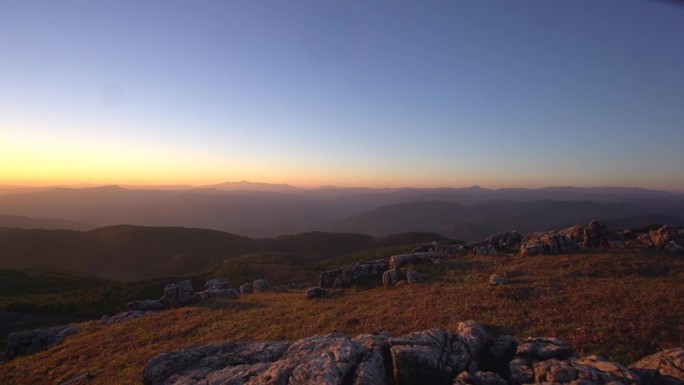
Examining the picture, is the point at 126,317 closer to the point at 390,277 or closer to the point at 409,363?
the point at 390,277

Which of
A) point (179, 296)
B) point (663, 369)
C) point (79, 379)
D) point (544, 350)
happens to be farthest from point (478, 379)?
point (179, 296)

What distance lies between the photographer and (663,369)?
9.96 m

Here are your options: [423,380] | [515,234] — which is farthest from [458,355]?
[515,234]

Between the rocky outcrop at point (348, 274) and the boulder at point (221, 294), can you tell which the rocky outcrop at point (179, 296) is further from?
the rocky outcrop at point (348, 274)

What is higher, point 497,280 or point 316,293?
point 497,280

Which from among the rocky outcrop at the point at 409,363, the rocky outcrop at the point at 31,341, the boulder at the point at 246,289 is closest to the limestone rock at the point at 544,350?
the rocky outcrop at the point at 409,363

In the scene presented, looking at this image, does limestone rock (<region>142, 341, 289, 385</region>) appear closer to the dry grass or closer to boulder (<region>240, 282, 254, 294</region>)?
the dry grass

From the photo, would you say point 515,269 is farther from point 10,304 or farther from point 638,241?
point 10,304

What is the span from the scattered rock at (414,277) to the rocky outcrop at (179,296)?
23.1 metres

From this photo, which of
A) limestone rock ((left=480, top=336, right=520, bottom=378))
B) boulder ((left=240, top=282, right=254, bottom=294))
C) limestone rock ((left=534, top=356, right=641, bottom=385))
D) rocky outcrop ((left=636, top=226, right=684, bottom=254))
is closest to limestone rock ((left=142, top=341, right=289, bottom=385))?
limestone rock ((left=480, top=336, right=520, bottom=378))

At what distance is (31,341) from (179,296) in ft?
40.4

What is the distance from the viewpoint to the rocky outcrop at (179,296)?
122 feet

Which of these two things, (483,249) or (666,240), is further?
(483,249)

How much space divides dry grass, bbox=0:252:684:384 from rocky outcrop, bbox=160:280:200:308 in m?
4.33
